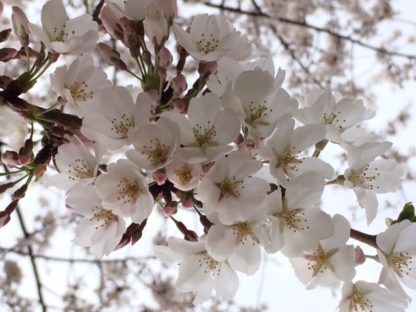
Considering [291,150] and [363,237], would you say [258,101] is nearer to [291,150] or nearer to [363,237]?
[291,150]

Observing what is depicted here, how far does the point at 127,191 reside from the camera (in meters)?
1.10

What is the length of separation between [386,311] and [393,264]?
0.11 meters

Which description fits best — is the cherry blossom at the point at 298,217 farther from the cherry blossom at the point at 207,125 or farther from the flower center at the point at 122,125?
the flower center at the point at 122,125

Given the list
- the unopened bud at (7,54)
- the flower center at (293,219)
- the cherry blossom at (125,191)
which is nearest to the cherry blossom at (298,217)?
the flower center at (293,219)

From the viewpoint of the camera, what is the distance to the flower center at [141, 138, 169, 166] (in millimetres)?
1042

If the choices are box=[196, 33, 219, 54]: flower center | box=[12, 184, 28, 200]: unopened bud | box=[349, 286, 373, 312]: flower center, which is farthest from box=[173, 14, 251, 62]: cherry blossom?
box=[349, 286, 373, 312]: flower center

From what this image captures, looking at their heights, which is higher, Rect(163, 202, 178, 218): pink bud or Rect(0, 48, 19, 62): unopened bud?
Rect(0, 48, 19, 62): unopened bud

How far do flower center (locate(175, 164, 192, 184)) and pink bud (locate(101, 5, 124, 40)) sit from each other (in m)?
0.45

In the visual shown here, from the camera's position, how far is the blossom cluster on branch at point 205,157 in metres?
1.07

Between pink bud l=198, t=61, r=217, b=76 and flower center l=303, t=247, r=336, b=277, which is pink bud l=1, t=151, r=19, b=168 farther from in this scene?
flower center l=303, t=247, r=336, b=277

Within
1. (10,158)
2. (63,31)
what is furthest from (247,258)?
(63,31)

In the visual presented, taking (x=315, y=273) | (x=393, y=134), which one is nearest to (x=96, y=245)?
(x=315, y=273)

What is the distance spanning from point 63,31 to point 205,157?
60cm

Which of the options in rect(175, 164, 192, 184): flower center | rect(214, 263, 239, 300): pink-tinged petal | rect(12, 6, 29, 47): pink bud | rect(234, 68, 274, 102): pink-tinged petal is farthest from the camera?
rect(12, 6, 29, 47): pink bud
